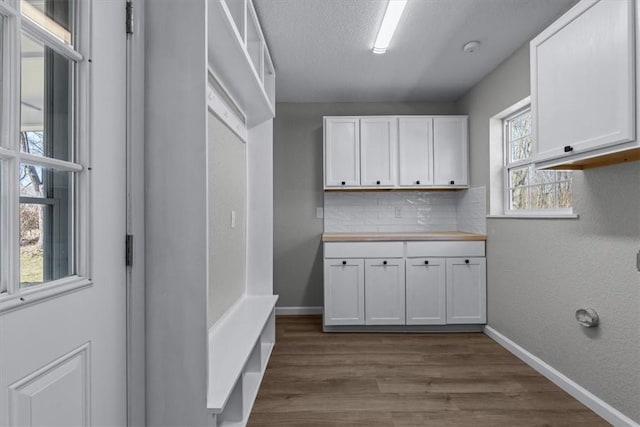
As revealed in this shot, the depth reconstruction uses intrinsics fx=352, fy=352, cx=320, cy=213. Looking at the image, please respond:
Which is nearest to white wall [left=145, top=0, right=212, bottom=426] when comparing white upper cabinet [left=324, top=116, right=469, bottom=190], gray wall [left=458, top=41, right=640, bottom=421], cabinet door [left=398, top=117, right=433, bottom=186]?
gray wall [left=458, top=41, right=640, bottom=421]

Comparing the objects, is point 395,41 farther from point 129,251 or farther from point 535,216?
point 129,251

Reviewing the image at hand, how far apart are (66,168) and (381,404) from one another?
6.61ft

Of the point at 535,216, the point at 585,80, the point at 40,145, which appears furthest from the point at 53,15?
the point at 535,216

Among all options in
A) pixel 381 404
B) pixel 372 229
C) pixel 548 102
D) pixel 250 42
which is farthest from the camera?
pixel 372 229

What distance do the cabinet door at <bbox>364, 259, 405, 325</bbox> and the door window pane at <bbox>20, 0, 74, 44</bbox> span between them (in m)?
2.94

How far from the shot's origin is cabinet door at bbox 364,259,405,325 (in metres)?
3.46

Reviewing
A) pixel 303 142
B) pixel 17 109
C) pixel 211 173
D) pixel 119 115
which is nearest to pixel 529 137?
pixel 303 142

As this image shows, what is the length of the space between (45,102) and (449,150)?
3.59 metres

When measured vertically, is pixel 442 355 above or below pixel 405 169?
below

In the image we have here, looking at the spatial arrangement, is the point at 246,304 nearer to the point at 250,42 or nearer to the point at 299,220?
the point at 299,220

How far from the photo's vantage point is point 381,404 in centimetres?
211

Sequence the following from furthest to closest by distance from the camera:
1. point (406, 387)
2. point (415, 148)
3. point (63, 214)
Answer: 1. point (415, 148)
2. point (406, 387)
3. point (63, 214)

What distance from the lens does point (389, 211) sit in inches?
164

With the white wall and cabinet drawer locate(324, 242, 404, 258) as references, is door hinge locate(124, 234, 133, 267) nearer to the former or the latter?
the white wall
